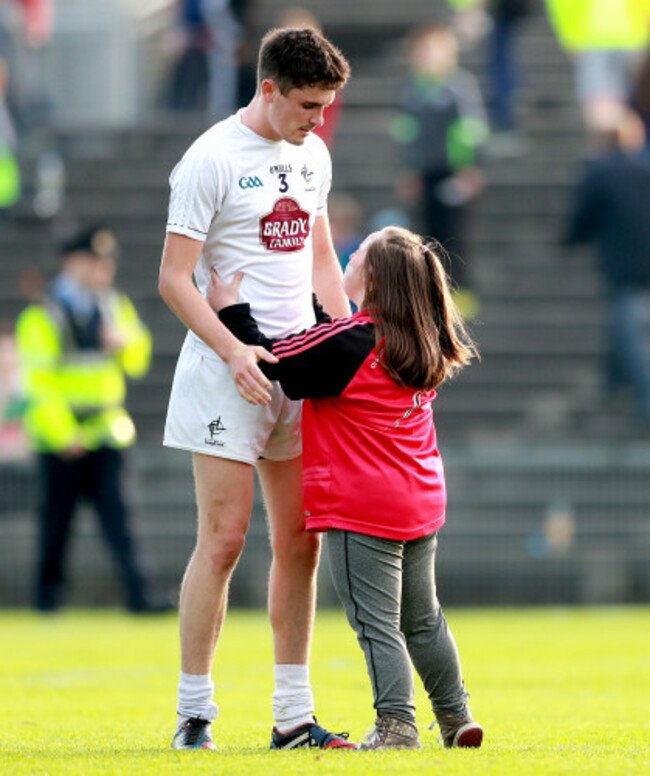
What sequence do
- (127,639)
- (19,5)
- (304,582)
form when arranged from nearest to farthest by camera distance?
(304,582) → (127,639) → (19,5)

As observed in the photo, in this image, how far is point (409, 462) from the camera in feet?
22.2

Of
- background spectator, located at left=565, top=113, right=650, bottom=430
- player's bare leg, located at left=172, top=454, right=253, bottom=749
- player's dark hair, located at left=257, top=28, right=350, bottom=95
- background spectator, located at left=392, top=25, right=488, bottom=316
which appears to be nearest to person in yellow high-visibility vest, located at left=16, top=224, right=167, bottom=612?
background spectator, located at left=392, top=25, right=488, bottom=316

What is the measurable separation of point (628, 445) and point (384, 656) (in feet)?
30.8

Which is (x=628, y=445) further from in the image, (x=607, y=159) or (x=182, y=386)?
(x=182, y=386)

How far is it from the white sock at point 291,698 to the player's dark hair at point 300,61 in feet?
6.19

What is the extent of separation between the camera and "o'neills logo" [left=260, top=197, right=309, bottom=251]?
695cm

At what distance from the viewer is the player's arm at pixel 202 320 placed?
664 cm

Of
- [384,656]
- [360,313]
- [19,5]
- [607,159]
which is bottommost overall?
[384,656]

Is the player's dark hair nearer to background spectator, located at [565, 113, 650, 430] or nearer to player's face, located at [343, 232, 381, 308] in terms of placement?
player's face, located at [343, 232, 381, 308]

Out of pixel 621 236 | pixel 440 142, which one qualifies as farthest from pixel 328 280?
pixel 440 142

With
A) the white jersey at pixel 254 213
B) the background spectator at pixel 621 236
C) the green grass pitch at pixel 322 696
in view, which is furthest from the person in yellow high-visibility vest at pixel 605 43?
the white jersey at pixel 254 213

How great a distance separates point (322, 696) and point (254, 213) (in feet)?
9.54

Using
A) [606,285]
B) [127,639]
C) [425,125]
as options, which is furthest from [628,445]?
[127,639]

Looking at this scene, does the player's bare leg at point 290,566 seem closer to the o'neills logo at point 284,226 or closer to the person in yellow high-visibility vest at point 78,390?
the o'neills logo at point 284,226
